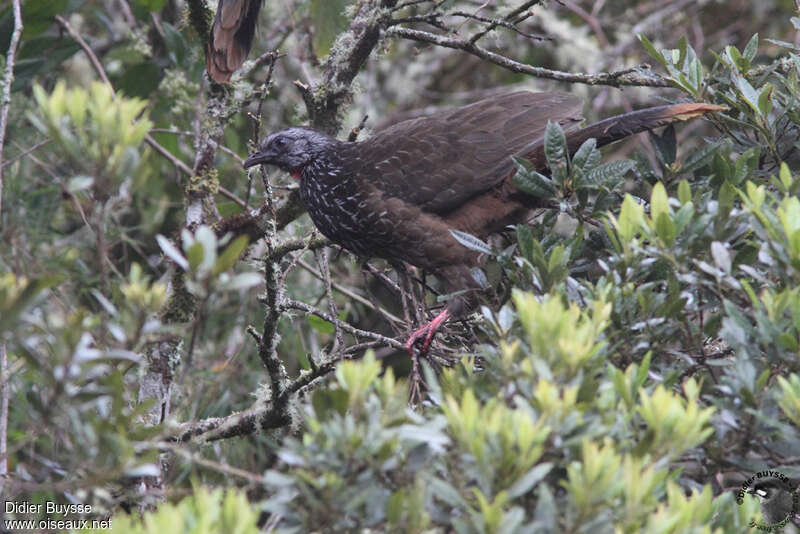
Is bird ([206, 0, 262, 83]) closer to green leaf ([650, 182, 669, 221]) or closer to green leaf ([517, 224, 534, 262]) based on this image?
green leaf ([517, 224, 534, 262])

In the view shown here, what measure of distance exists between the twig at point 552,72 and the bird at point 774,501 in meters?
1.52

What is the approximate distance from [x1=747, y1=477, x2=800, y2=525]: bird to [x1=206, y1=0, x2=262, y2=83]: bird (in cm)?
267

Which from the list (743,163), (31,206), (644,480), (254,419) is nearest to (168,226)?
(31,206)

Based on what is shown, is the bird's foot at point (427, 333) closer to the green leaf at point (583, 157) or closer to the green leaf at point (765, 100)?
the green leaf at point (583, 157)

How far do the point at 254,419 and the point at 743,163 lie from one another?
1.86 meters

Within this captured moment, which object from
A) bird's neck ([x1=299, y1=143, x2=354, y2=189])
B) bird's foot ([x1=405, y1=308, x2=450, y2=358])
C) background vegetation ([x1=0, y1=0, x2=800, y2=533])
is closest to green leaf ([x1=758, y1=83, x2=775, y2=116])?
background vegetation ([x1=0, y1=0, x2=800, y2=533])

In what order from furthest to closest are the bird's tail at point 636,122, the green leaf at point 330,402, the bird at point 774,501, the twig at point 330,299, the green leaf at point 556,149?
the twig at point 330,299 → the bird's tail at point 636,122 → the green leaf at point 556,149 → the bird at point 774,501 → the green leaf at point 330,402

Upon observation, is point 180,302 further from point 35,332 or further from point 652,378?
point 652,378

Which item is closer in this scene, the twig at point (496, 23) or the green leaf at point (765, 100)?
the green leaf at point (765, 100)

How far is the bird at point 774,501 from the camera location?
2.26m

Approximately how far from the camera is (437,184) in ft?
12.7

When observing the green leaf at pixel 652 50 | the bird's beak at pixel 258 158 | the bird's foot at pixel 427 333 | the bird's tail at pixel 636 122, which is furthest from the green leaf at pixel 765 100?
the bird's beak at pixel 258 158

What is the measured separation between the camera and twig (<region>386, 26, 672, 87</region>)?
3291 millimetres

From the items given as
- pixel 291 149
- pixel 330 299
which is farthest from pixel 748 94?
pixel 291 149
